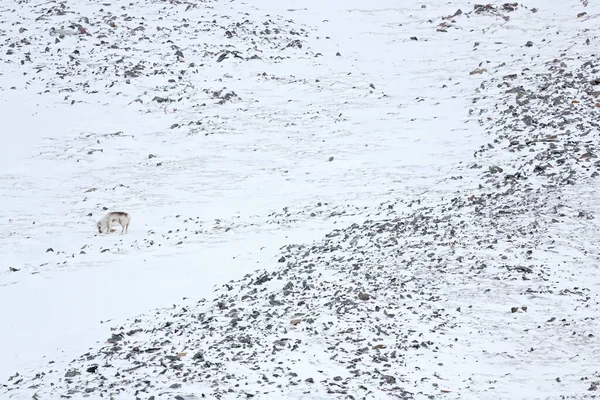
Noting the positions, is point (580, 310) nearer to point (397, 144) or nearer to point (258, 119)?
point (397, 144)

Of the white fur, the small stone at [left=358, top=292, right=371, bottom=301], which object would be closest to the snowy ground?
the small stone at [left=358, top=292, right=371, bottom=301]

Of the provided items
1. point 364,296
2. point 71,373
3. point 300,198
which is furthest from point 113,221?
point 364,296

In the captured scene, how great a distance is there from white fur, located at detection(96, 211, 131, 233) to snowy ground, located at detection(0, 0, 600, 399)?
39 cm

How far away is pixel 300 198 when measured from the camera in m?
18.0

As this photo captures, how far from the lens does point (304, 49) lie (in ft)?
99.0

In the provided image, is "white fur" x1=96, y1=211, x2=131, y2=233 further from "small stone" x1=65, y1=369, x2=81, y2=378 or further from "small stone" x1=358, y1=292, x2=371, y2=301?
"small stone" x1=358, y1=292, x2=371, y2=301

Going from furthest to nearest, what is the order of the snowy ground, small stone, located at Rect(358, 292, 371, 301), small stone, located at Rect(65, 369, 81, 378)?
small stone, located at Rect(358, 292, 371, 301) → the snowy ground → small stone, located at Rect(65, 369, 81, 378)

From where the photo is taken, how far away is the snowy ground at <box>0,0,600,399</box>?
854 cm

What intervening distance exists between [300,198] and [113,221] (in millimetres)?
5258

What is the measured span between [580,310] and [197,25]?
27381 millimetres

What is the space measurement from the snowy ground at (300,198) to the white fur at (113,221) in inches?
15.3

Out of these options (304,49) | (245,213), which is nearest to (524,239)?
(245,213)

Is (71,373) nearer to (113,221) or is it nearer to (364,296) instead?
(364,296)

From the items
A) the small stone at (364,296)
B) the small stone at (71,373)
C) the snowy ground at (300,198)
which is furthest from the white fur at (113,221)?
the small stone at (364,296)
